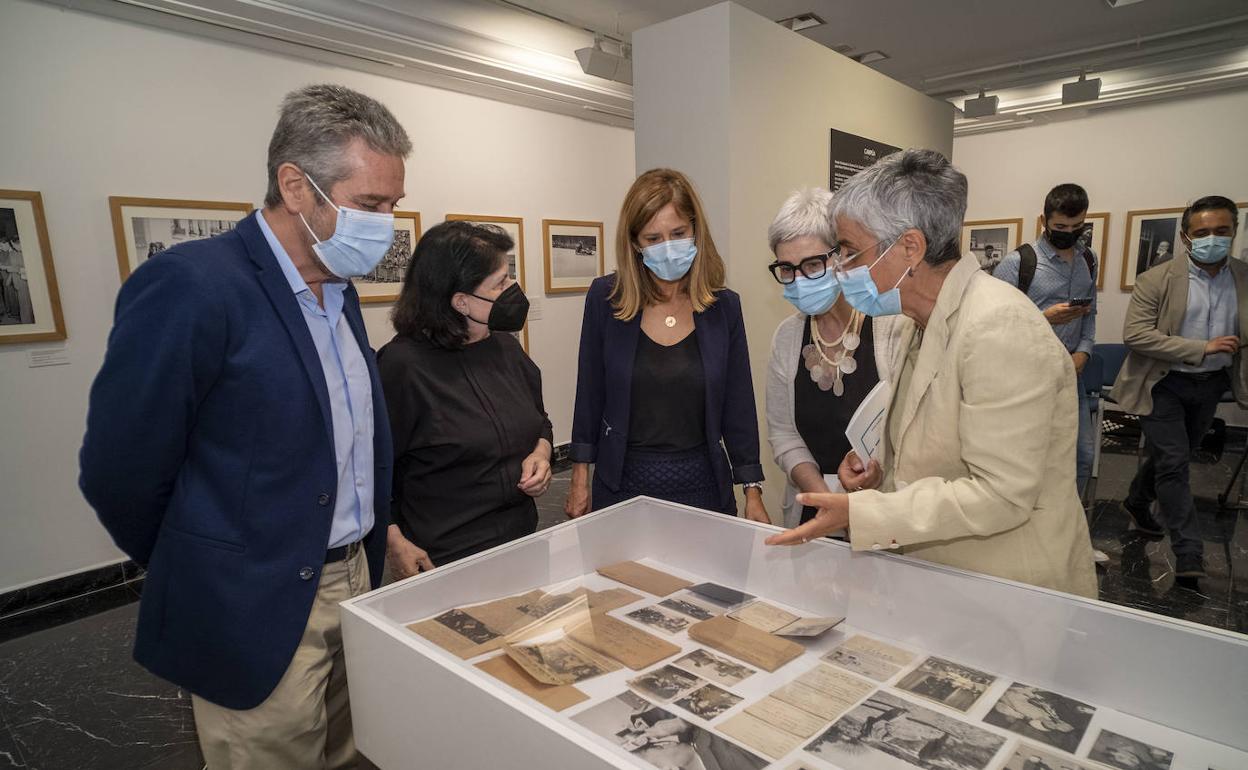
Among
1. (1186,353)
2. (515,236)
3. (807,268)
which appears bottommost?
(1186,353)

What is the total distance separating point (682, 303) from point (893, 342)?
722mm

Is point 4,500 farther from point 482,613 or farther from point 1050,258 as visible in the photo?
point 1050,258

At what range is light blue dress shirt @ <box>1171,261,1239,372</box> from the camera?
4121 mm

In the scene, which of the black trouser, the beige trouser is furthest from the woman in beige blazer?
the black trouser

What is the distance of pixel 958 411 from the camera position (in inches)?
53.8

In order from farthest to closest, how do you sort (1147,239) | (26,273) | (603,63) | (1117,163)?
(1117,163) → (1147,239) → (603,63) → (26,273)

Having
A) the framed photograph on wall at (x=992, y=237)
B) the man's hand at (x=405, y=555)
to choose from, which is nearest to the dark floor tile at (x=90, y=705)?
the man's hand at (x=405, y=555)

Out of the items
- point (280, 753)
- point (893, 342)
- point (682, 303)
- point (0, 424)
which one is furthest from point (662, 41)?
point (0, 424)

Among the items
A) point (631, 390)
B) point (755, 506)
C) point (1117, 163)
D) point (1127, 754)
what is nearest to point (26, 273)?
point (631, 390)

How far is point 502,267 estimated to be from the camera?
218 centimetres

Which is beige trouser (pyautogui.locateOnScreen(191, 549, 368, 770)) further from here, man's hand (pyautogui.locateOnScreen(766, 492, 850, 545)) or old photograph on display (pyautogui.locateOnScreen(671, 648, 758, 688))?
man's hand (pyautogui.locateOnScreen(766, 492, 850, 545))

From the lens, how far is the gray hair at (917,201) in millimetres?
1420

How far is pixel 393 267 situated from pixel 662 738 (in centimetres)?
524

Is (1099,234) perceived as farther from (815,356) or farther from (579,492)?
(579,492)
